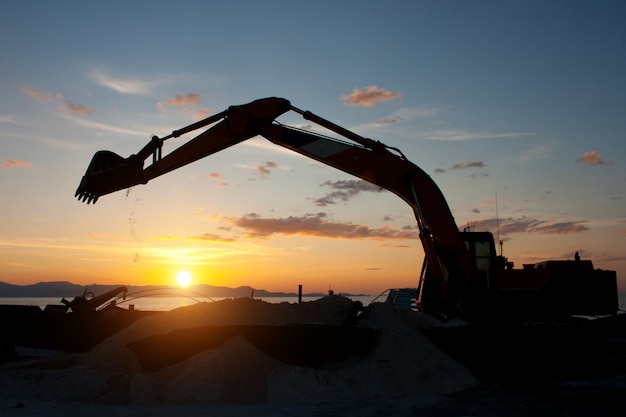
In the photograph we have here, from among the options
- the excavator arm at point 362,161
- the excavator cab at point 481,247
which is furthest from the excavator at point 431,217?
the excavator cab at point 481,247

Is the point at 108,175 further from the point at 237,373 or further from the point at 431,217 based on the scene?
the point at 431,217

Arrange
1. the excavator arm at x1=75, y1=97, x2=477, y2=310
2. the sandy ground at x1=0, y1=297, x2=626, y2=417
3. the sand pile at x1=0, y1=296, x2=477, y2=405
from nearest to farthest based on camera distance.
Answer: the sandy ground at x1=0, y1=297, x2=626, y2=417, the sand pile at x1=0, y1=296, x2=477, y2=405, the excavator arm at x1=75, y1=97, x2=477, y2=310

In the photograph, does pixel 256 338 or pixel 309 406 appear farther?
pixel 256 338

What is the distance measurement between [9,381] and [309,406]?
17.6ft

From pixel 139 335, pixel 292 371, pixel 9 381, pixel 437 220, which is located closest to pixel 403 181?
pixel 437 220

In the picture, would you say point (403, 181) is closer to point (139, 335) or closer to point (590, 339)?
point (590, 339)

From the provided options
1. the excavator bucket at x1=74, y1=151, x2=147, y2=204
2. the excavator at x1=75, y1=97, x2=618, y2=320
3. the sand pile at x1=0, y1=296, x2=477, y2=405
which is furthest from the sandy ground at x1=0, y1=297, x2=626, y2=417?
the excavator bucket at x1=74, y1=151, x2=147, y2=204

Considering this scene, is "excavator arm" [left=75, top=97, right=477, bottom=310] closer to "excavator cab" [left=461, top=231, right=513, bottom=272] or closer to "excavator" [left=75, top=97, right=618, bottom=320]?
"excavator" [left=75, top=97, right=618, bottom=320]

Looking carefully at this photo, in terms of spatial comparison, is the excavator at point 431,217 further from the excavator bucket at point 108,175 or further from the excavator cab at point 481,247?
the excavator cab at point 481,247

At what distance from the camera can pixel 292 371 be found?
10.7 meters

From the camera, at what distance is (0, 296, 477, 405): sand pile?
33.1ft

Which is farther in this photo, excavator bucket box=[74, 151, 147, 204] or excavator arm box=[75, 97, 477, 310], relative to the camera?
excavator arm box=[75, 97, 477, 310]

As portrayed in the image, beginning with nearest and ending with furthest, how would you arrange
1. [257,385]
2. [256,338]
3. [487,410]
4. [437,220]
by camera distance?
1. [487,410]
2. [257,385]
3. [256,338]
4. [437,220]

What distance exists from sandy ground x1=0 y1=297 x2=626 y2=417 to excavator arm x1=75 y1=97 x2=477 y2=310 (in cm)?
226
